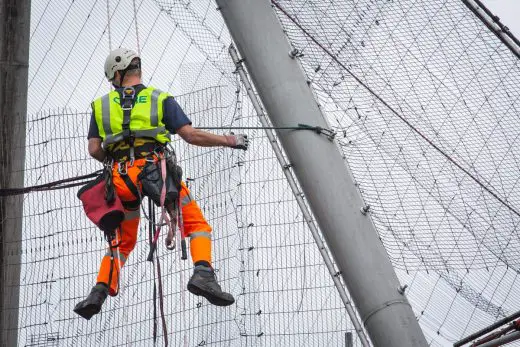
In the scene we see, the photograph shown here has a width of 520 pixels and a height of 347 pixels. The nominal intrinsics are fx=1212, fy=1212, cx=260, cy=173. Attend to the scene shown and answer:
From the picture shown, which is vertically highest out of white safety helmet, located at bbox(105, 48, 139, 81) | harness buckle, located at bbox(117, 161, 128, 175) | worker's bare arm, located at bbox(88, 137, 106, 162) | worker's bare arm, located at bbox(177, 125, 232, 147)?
white safety helmet, located at bbox(105, 48, 139, 81)

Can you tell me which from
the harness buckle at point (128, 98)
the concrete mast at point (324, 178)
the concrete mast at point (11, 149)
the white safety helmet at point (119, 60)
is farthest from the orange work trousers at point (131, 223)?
the concrete mast at point (11, 149)

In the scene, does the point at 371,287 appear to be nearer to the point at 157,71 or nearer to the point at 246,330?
the point at 246,330

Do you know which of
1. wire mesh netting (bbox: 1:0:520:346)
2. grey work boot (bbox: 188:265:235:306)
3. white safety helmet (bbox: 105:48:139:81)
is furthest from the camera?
wire mesh netting (bbox: 1:0:520:346)

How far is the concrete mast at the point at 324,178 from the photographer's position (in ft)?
25.3

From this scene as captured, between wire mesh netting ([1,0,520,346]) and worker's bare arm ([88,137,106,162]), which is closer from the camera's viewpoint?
worker's bare arm ([88,137,106,162])

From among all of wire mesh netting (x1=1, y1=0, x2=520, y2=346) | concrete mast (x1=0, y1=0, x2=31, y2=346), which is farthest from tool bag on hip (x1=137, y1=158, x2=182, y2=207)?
concrete mast (x1=0, y1=0, x2=31, y2=346)

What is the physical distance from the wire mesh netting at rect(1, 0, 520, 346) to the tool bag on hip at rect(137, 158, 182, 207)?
→ 1.65 feet

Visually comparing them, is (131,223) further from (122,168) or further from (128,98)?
(128,98)

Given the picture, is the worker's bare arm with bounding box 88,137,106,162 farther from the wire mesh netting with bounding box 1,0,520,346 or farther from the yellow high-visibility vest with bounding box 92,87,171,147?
the wire mesh netting with bounding box 1,0,520,346

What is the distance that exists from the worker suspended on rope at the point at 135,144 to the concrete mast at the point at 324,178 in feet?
2.50

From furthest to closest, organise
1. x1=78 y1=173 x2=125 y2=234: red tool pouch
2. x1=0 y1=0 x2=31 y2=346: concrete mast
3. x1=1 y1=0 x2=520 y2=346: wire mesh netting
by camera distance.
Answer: x1=0 y1=0 x2=31 y2=346: concrete mast
x1=1 y1=0 x2=520 y2=346: wire mesh netting
x1=78 y1=173 x2=125 y2=234: red tool pouch

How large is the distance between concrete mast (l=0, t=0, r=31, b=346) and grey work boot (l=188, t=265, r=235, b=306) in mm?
Result: 3999

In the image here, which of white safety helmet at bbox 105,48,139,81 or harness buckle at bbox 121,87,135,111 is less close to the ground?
white safety helmet at bbox 105,48,139,81

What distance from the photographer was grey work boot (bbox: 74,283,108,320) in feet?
23.3
